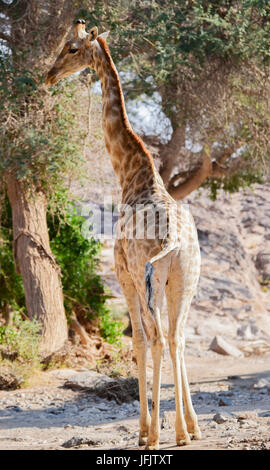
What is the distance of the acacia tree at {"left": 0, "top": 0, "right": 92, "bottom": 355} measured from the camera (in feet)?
30.5

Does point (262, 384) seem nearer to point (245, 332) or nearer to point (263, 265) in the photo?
point (245, 332)

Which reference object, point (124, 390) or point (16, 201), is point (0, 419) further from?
point (16, 201)

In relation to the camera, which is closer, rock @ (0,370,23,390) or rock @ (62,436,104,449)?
rock @ (62,436,104,449)

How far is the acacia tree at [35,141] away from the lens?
365 inches

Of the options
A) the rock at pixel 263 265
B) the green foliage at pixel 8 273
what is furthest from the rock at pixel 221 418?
the rock at pixel 263 265

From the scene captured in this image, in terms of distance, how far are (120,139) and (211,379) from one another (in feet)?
18.3

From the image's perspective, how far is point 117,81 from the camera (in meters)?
5.75

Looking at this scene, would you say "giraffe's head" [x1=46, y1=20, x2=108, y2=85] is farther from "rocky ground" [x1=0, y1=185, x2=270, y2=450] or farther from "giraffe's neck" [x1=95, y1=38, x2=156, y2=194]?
"rocky ground" [x1=0, y1=185, x2=270, y2=450]

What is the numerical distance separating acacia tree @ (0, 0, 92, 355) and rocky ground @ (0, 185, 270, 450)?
1.47m

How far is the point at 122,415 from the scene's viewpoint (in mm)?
7129

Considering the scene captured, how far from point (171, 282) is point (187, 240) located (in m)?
0.38

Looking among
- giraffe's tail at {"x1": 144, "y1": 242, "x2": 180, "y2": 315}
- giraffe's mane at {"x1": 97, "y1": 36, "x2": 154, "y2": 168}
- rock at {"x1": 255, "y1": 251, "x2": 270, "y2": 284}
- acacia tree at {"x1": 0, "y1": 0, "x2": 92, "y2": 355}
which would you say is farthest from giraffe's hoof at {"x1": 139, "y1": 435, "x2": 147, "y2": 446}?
rock at {"x1": 255, "y1": 251, "x2": 270, "y2": 284}

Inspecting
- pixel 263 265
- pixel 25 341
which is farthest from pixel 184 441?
pixel 263 265
